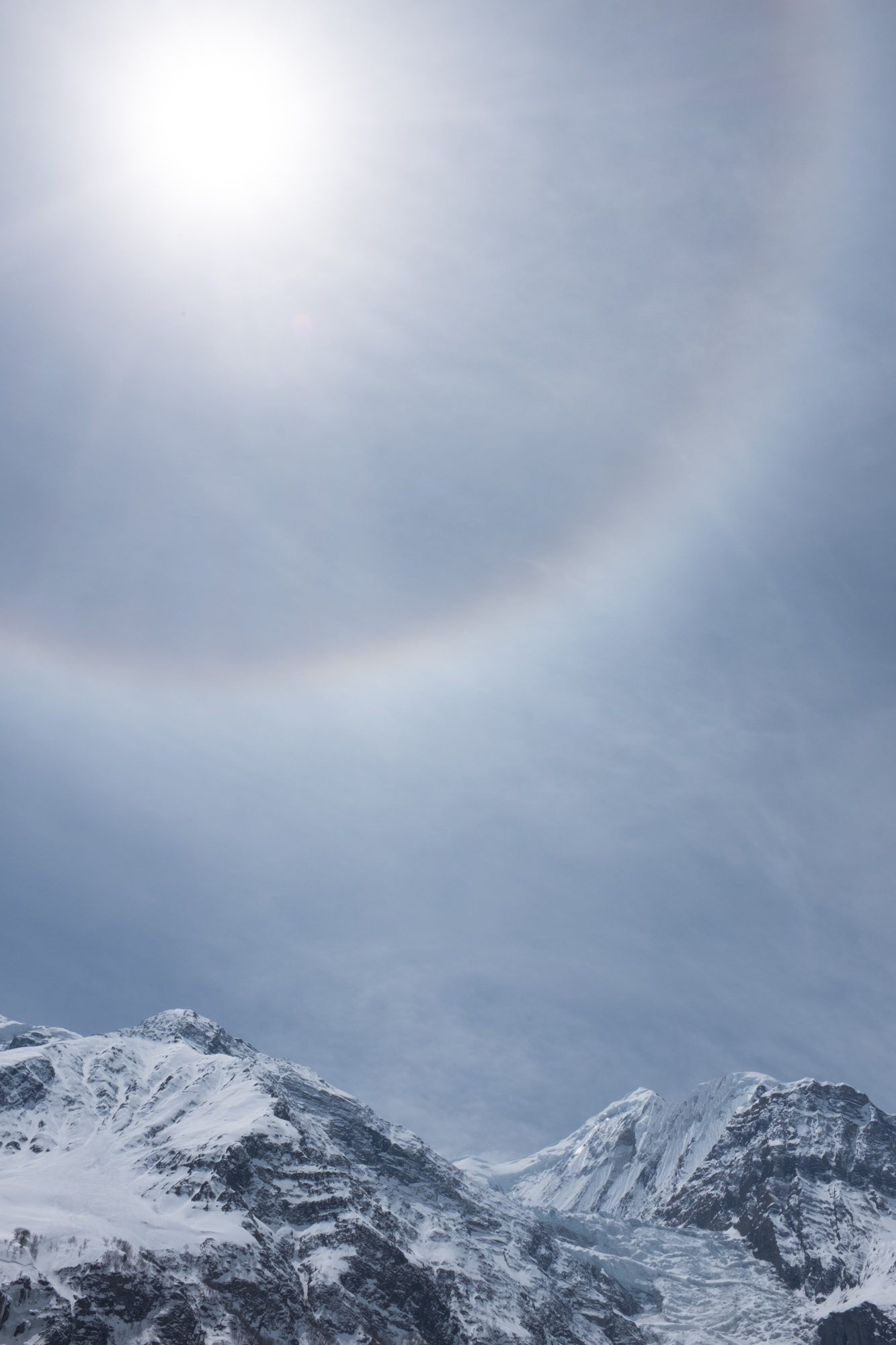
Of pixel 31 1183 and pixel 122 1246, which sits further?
pixel 31 1183

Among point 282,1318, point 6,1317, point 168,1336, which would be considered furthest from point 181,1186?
point 6,1317

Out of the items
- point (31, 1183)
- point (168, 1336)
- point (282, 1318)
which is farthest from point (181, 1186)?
point (168, 1336)

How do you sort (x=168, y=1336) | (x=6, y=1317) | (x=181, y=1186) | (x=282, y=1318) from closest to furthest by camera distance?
(x=6, y=1317), (x=168, y=1336), (x=282, y=1318), (x=181, y=1186)

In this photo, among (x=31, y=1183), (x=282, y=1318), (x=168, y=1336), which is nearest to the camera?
(x=168, y=1336)

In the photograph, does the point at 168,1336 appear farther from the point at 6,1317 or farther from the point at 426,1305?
the point at 426,1305

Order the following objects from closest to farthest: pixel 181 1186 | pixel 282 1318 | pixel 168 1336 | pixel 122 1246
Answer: pixel 168 1336
pixel 122 1246
pixel 282 1318
pixel 181 1186

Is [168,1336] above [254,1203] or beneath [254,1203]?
beneath

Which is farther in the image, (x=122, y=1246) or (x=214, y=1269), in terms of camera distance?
(x=214, y=1269)

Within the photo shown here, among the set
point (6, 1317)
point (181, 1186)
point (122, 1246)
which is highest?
point (181, 1186)

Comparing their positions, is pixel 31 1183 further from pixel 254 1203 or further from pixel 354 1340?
pixel 354 1340
